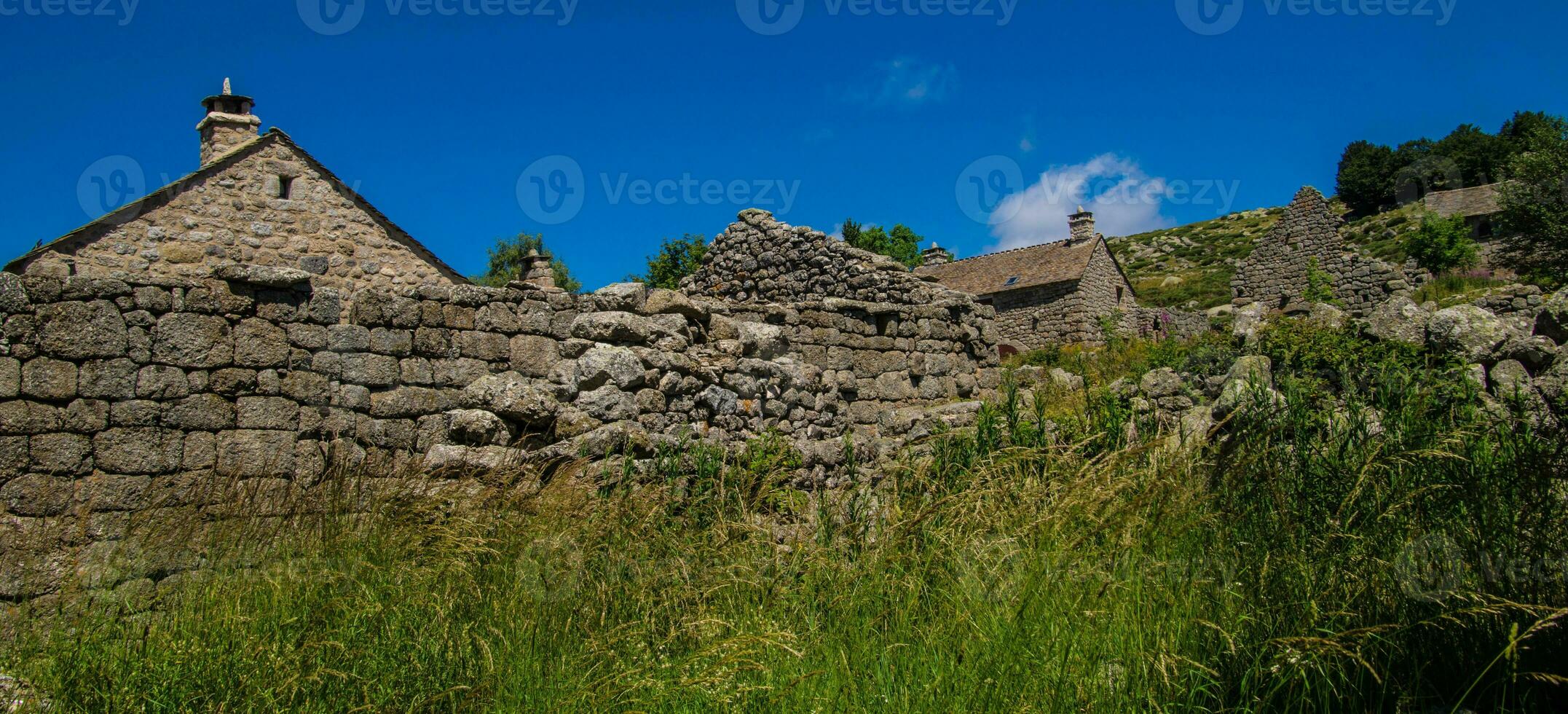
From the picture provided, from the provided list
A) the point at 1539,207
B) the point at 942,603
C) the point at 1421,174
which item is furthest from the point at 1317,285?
the point at 1421,174

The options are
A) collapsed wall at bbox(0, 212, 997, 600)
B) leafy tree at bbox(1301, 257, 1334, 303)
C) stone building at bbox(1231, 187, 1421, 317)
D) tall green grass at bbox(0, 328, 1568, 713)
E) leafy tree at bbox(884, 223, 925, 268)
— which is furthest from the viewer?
leafy tree at bbox(884, 223, 925, 268)

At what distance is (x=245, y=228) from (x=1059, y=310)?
24.1 metres

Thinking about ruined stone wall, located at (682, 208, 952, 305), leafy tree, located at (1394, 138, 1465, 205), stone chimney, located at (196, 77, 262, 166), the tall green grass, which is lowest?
the tall green grass

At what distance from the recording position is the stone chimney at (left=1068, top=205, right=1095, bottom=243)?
34.5 metres

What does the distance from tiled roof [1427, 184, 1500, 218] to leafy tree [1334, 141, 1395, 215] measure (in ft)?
43.2

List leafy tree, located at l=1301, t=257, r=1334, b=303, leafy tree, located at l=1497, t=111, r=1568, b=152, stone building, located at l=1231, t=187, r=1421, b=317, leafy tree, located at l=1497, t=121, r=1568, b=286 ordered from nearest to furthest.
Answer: leafy tree, located at l=1301, t=257, r=1334, b=303, stone building, located at l=1231, t=187, r=1421, b=317, leafy tree, located at l=1497, t=121, r=1568, b=286, leafy tree, located at l=1497, t=111, r=1568, b=152

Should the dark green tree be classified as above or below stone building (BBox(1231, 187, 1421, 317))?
above

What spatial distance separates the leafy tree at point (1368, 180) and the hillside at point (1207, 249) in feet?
4.38

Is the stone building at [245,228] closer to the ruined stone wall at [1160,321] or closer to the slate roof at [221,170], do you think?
the slate roof at [221,170]

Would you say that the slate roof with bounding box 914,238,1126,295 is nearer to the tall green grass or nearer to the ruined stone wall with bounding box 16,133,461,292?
the ruined stone wall with bounding box 16,133,461,292

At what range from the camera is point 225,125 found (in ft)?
47.5

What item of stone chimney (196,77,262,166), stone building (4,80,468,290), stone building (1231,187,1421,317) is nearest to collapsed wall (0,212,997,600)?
stone building (4,80,468,290)

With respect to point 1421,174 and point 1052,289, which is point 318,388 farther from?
point 1421,174

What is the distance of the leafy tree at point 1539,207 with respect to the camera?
21.2 m
